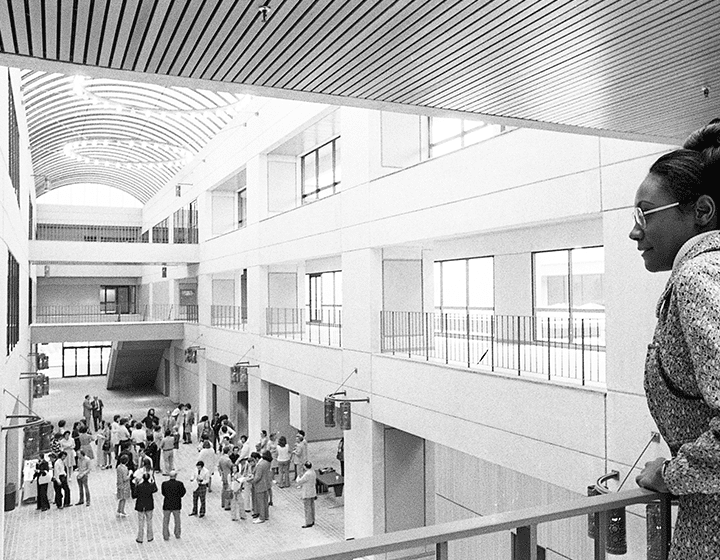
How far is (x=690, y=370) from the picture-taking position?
5.49ft

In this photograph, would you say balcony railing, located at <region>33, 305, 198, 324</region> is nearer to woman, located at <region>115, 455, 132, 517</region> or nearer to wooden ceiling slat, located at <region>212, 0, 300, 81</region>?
woman, located at <region>115, 455, 132, 517</region>

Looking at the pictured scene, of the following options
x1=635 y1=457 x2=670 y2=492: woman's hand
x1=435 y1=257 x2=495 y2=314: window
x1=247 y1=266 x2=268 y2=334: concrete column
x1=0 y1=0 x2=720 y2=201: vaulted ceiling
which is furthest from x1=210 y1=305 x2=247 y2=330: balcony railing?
x1=635 y1=457 x2=670 y2=492: woman's hand

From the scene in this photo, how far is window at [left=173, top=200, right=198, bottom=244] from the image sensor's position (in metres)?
32.5

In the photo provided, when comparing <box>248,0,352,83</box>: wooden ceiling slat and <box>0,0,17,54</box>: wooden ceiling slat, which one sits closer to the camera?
<box>0,0,17,54</box>: wooden ceiling slat

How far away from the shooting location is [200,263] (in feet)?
102

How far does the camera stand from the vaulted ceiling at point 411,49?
3779 millimetres

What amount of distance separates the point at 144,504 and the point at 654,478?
1437 cm

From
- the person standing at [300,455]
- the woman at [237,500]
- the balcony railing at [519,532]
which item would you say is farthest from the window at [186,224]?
the balcony railing at [519,532]

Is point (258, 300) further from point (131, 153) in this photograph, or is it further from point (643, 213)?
point (131, 153)

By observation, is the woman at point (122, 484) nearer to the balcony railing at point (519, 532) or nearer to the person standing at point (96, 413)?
the person standing at point (96, 413)

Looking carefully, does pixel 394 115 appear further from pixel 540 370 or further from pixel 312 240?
pixel 540 370

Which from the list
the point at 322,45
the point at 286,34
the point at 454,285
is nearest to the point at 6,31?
the point at 286,34

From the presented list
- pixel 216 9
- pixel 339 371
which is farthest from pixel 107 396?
pixel 216 9

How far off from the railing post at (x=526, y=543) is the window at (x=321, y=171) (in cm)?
1802
